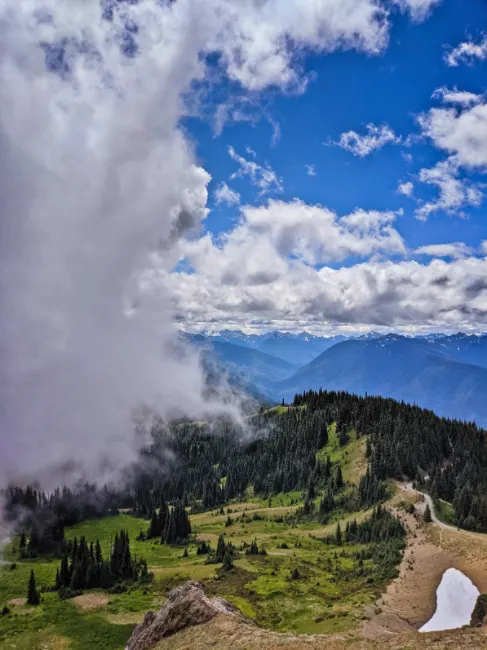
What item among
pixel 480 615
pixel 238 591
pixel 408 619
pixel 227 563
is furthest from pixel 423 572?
pixel 227 563

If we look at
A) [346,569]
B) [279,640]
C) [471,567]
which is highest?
[279,640]

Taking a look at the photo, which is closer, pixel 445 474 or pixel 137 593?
pixel 137 593

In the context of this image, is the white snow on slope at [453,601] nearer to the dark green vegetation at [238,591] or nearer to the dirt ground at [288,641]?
the dark green vegetation at [238,591]

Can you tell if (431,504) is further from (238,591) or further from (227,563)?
(238,591)

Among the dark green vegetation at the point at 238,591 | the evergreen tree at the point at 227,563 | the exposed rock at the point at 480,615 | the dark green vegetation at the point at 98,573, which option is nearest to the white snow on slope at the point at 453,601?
the exposed rock at the point at 480,615

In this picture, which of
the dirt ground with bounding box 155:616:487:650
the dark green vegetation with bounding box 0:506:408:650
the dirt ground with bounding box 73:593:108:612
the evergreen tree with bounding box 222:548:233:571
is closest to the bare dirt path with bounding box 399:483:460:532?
the dark green vegetation with bounding box 0:506:408:650

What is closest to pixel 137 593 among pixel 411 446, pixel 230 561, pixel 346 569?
pixel 230 561

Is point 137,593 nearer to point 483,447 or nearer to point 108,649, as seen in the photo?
point 108,649
